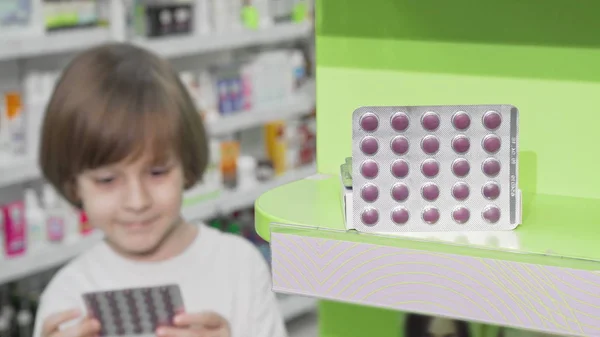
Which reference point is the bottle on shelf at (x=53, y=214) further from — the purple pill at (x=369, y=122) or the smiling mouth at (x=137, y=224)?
the purple pill at (x=369, y=122)

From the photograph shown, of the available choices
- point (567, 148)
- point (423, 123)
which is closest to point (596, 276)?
point (423, 123)

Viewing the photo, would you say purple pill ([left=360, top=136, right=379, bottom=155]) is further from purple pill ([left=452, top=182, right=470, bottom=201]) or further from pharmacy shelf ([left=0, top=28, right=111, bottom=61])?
pharmacy shelf ([left=0, top=28, right=111, bottom=61])

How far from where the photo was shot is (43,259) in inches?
120

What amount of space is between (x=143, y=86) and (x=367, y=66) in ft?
3.44

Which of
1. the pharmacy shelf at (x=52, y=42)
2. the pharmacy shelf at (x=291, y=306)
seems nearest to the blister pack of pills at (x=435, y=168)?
the pharmacy shelf at (x=52, y=42)

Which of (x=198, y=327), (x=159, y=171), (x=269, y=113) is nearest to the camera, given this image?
(x=198, y=327)

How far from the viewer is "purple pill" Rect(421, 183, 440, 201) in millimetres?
963

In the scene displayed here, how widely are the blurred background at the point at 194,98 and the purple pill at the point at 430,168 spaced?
2.19m

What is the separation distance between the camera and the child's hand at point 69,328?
1977 millimetres

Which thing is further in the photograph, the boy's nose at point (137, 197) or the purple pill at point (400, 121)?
the boy's nose at point (137, 197)

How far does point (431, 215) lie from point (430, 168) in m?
0.05

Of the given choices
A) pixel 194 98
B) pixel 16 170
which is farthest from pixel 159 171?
pixel 194 98

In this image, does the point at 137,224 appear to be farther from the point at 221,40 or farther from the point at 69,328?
the point at 221,40

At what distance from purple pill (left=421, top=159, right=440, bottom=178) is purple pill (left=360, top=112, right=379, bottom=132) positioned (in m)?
0.07
